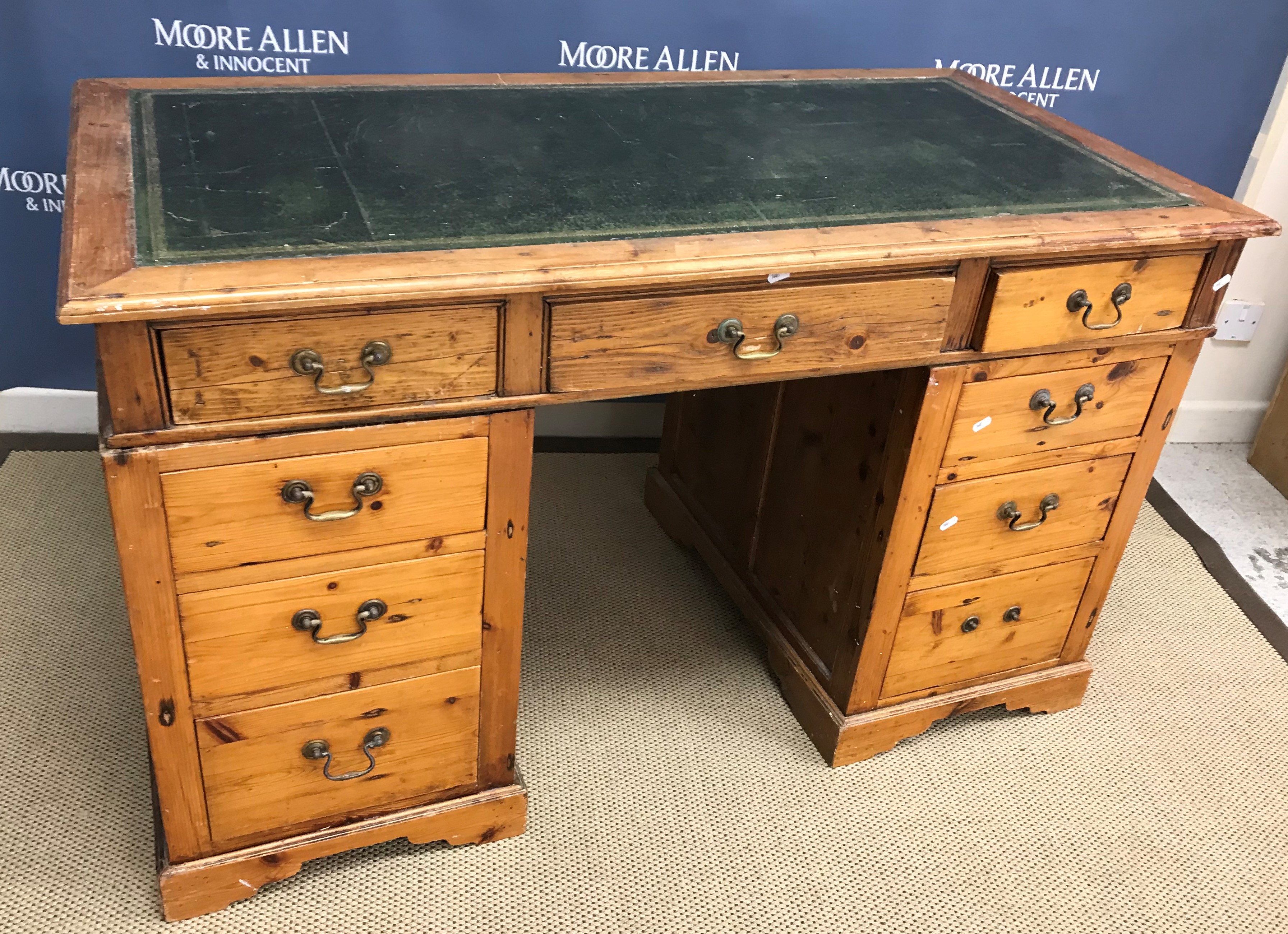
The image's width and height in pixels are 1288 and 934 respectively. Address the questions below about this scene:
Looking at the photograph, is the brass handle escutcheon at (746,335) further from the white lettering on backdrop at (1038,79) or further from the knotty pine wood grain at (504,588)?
the white lettering on backdrop at (1038,79)

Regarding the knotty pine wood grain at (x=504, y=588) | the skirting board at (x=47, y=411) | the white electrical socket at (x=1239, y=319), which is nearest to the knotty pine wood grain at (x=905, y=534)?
the knotty pine wood grain at (x=504, y=588)

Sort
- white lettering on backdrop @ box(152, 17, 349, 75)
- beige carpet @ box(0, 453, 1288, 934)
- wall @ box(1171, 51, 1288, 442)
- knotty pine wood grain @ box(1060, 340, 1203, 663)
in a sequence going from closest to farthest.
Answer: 1. beige carpet @ box(0, 453, 1288, 934)
2. knotty pine wood grain @ box(1060, 340, 1203, 663)
3. white lettering on backdrop @ box(152, 17, 349, 75)
4. wall @ box(1171, 51, 1288, 442)

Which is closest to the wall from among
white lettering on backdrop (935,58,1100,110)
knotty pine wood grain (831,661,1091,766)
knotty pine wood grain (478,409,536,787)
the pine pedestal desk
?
white lettering on backdrop (935,58,1100,110)

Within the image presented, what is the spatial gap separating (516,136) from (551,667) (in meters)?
0.85

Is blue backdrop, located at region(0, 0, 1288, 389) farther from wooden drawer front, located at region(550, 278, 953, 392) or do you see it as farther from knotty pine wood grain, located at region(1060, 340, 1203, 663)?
wooden drawer front, located at region(550, 278, 953, 392)

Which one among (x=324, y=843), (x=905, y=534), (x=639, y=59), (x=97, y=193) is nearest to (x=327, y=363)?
(x=97, y=193)

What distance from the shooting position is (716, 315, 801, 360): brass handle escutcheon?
1245 millimetres

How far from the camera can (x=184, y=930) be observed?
1.39 metres

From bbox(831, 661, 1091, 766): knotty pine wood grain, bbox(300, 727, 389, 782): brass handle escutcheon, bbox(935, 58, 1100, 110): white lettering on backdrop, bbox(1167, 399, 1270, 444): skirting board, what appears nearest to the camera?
bbox(300, 727, 389, 782): brass handle escutcheon

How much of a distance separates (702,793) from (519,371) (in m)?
0.77

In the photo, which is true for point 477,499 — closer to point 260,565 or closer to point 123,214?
point 260,565

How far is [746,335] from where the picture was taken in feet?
4.14

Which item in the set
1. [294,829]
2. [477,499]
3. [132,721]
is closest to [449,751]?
[294,829]

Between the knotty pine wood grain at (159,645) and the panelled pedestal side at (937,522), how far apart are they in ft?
2.92
